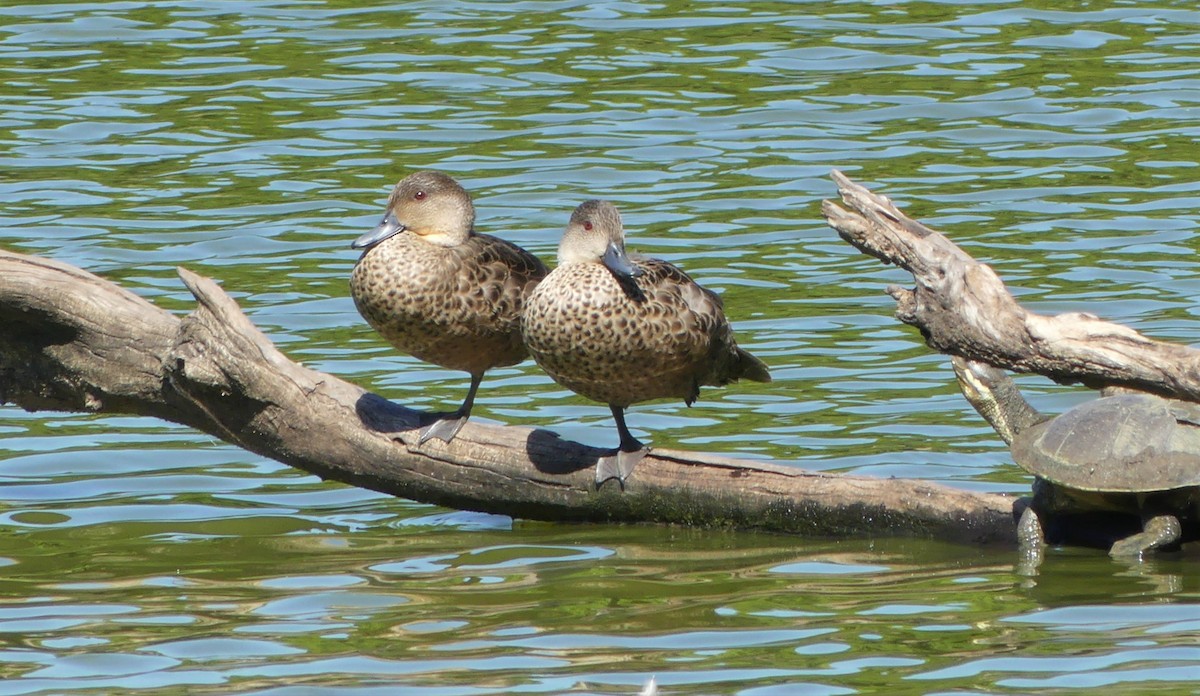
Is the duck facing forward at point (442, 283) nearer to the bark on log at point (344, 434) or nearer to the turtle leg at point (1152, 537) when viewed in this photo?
the bark on log at point (344, 434)

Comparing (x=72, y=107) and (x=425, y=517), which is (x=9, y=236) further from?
(x=425, y=517)

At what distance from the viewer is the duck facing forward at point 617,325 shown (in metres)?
7.13

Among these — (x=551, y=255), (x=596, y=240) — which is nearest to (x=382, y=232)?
(x=596, y=240)

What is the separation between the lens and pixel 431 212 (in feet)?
25.5

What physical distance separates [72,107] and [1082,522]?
8880 millimetres

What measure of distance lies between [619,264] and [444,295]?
28.2 inches

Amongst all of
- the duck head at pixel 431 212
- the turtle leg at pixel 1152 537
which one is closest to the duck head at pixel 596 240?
the duck head at pixel 431 212

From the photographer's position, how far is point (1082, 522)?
24.2 feet

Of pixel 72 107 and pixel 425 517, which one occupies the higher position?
pixel 72 107

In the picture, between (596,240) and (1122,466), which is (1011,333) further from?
(596,240)

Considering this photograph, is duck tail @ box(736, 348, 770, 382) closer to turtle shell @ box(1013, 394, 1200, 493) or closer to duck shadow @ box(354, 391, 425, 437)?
turtle shell @ box(1013, 394, 1200, 493)

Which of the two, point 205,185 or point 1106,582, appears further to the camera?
point 205,185

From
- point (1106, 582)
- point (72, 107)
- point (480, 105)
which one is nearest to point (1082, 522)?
point (1106, 582)

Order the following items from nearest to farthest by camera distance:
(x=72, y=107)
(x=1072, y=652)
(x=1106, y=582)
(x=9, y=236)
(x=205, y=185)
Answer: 1. (x=1072, y=652)
2. (x=1106, y=582)
3. (x=9, y=236)
4. (x=205, y=185)
5. (x=72, y=107)
